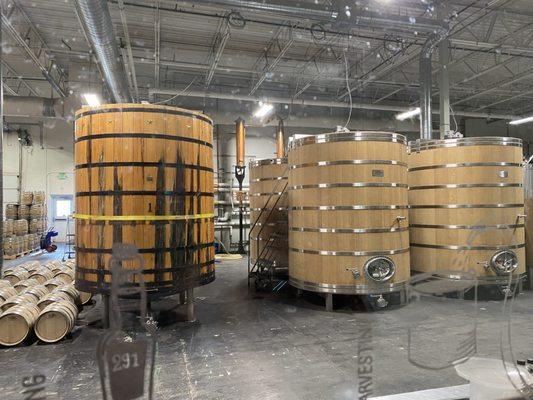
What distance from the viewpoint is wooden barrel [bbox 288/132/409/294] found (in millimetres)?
4727

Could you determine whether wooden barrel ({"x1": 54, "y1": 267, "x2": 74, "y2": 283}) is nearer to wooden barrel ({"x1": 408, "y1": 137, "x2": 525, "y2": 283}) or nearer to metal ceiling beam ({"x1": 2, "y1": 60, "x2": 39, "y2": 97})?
wooden barrel ({"x1": 408, "y1": 137, "x2": 525, "y2": 283})

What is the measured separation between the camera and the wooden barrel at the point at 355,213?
4727mm

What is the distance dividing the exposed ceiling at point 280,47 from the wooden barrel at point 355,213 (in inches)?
108

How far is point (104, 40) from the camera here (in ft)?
21.9

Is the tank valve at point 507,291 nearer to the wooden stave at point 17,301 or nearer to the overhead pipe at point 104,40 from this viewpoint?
the wooden stave at point 17,301

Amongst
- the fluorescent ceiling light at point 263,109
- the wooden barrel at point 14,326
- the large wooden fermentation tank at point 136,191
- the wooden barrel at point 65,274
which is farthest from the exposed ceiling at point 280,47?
the wooden barrel at point 14,326

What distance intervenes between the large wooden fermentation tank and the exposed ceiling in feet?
9.98

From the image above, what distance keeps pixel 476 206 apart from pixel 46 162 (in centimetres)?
1544

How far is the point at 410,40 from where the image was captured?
9.52 m

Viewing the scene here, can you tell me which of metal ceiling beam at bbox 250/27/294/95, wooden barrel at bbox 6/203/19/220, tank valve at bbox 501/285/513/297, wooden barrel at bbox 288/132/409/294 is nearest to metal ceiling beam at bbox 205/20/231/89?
metal ceiling beam at bbox 250/27/294/95

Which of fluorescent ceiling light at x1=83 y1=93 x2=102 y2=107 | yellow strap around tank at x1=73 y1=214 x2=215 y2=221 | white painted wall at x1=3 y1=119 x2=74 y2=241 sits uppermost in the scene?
fluorescent ceiling light at x1=83 y1=93 x2=102 y2=107

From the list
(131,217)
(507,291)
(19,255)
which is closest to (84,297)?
(131,217)

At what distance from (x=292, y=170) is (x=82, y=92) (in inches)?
294

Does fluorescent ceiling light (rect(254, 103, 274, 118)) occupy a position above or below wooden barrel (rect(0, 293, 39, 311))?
above
